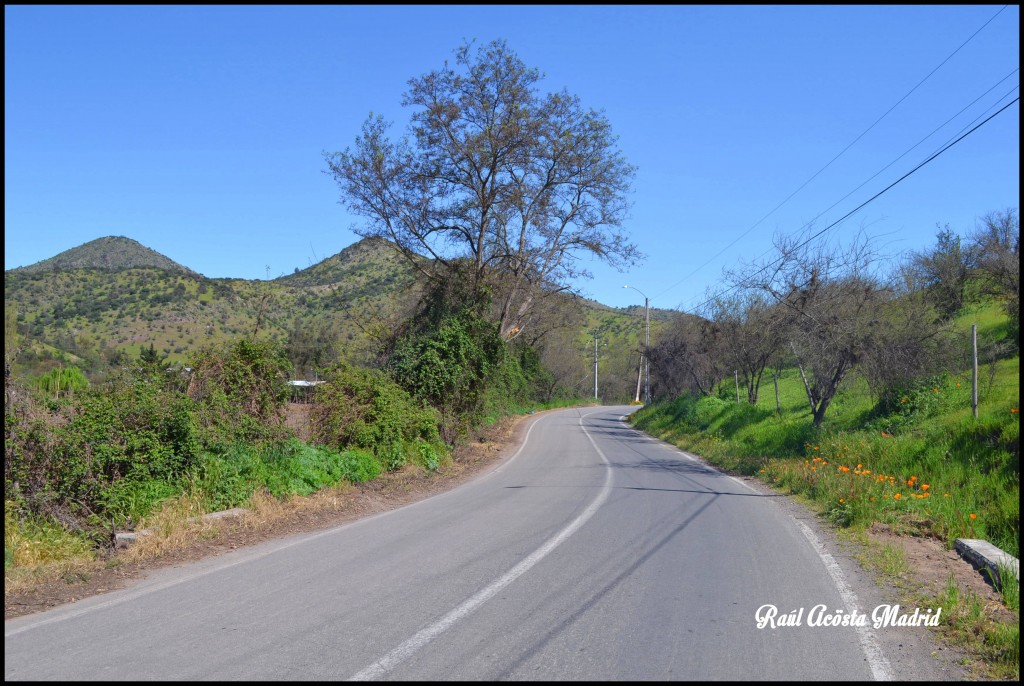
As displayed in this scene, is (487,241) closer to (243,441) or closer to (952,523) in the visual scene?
(243,441)

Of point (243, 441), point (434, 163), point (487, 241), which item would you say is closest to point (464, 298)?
point (487, 241)

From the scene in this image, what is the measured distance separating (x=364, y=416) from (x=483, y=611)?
10895 millimetres

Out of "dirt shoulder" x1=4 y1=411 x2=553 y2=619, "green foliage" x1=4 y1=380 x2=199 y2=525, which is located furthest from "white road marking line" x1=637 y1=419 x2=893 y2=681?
"green foliage" x1=4 y1=380 x2=199 y2=525

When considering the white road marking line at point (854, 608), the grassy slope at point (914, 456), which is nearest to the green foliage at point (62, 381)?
the white road marking line at point (854, 608)

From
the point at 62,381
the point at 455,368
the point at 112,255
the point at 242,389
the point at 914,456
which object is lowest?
the point at 914,456

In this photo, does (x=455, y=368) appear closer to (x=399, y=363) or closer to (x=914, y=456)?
(x=399, y=363)

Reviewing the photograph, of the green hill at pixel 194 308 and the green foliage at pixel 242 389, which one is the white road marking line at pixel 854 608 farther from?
the green hill at pixel 194 308

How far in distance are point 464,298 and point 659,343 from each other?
2250cm

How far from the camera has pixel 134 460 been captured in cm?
937

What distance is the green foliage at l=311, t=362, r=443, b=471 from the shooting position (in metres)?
15.5

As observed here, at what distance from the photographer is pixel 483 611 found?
232 inches

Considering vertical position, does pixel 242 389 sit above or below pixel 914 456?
above

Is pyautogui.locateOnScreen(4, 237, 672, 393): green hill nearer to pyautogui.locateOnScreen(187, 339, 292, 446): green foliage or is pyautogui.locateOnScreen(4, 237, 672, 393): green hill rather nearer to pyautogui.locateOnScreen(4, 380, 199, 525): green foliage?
pyautogui.locateOnScreen(187, 339, 292, 446): green foliage

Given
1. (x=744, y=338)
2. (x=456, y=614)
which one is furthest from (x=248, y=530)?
(x=744, y=338)
